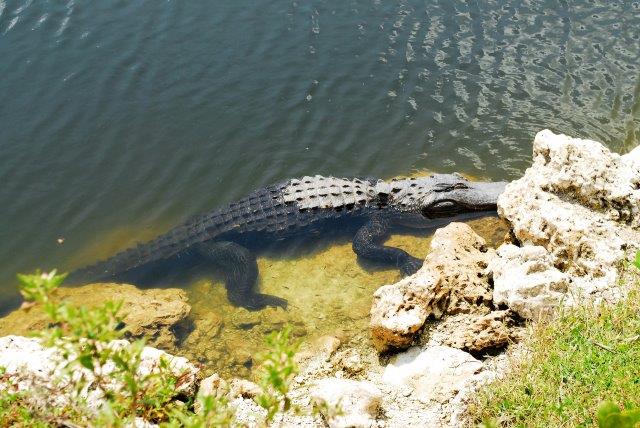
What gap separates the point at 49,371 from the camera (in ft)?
11.2

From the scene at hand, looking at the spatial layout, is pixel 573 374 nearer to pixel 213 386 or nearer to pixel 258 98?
pixel 213 386

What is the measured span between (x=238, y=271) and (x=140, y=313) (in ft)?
4.38

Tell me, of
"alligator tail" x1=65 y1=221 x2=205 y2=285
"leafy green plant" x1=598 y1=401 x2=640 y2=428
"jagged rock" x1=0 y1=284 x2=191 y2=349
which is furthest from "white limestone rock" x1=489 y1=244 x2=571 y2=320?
"alligator tail" x1=65 y1=221 x2=205 y2=285

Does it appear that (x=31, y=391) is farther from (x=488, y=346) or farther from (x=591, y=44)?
(x=591, y=44)

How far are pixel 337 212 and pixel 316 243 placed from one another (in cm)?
48

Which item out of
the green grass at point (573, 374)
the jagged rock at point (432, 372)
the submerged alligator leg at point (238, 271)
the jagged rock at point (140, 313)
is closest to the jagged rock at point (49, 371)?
the jagged rock at point (432, 372)

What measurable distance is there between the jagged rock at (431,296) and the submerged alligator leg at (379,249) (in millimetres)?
1579

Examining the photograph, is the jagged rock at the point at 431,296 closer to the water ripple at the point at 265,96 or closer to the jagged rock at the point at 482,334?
the jagged rock at the point at 482,334

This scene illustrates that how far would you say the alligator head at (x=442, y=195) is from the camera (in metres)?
7.11

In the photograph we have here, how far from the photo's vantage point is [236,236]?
7.30 metres

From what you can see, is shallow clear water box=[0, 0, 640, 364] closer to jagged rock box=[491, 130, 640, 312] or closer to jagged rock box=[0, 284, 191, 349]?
jagged rock box=[0, 284, 191, 349]

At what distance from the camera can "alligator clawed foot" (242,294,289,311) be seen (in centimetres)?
616

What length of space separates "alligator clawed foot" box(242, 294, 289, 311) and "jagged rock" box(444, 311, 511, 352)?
236cm

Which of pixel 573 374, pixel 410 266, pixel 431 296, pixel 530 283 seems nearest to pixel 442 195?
pixel 410 266
